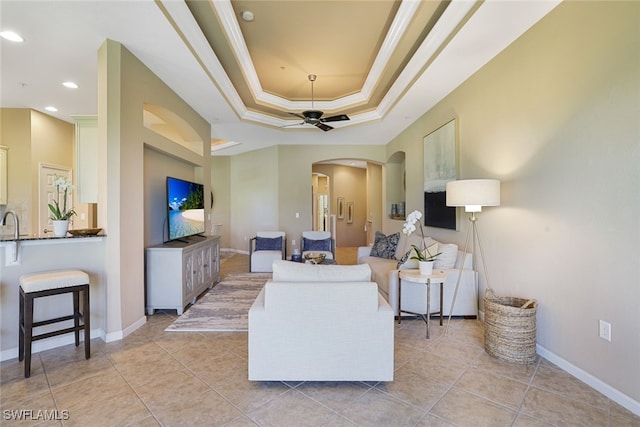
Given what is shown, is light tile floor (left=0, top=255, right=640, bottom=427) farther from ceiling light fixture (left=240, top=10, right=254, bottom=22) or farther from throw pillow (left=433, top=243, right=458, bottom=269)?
ceiling light fixture (left=240, top=10, right=254, bottom=22)

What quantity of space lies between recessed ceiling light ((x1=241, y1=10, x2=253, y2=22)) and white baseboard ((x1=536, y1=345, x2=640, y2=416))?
13.4 feet

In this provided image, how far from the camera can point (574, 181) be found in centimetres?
216

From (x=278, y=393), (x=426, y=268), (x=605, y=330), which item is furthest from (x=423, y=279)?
(x=278, y=393)

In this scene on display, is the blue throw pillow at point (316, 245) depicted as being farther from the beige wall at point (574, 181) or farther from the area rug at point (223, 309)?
the beige wall at point (574, 181)

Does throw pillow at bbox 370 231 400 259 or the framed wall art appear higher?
the framed wall art

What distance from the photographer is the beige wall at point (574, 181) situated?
5.98ft

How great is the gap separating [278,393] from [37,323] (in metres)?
2.02

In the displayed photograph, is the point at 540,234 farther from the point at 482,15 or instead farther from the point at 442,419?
the point at 482,15

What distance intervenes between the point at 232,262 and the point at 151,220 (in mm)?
3171

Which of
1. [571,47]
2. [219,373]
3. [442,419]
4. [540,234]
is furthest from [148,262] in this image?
[571,47]

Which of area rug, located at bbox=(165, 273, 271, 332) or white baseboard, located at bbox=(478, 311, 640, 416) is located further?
area rug, located at bbox=(165, 273, 271, 332)

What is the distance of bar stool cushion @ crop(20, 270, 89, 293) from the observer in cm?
220

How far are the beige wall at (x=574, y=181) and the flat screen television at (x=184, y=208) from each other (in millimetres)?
4005

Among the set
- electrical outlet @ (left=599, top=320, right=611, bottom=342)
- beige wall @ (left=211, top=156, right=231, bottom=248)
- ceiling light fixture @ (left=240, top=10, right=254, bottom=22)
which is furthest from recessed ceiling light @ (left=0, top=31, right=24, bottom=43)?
beige wall @ (left=211, top=156, right=231, bottom=248)
